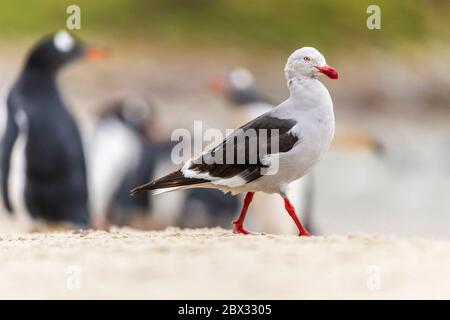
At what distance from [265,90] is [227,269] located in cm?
1454

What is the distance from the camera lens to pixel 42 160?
9.55 m

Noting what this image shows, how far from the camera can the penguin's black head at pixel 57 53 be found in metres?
9.95

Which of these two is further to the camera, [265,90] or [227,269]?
[265,90]

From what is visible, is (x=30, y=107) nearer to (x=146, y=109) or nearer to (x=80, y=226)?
(x=80, y=226)

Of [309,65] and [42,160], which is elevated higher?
[309,65]

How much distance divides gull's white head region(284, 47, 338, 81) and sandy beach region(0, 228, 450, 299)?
35.5 inches

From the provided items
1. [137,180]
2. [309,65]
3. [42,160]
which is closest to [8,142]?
[42,160]

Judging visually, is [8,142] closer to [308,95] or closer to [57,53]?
[57,53]

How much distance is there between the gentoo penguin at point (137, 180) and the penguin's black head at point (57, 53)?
5.19 ft

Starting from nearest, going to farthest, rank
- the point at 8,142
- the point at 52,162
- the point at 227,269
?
1. the point at 227,269
2. the point at 52,162
3. the point at 8,142

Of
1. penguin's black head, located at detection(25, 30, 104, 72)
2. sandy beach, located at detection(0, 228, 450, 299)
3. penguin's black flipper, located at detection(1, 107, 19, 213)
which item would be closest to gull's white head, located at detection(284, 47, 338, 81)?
sandy beach, located at detection(0, 228, 450, 299)

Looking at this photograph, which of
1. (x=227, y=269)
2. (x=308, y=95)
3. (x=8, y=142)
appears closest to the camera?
(x=227, y=269)

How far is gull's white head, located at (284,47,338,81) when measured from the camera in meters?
5.60

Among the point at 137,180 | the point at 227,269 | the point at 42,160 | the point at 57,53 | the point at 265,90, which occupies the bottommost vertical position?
the point at 227,269
